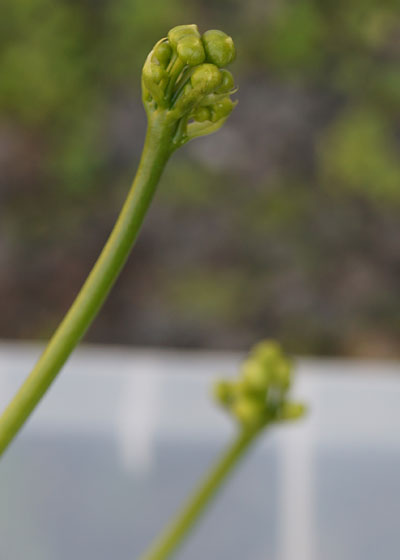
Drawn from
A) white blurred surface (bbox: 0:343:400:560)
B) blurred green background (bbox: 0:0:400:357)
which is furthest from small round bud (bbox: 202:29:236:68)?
blurred green background (bbox: 0:0:400:357)

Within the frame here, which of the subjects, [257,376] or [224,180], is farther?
[224,180]

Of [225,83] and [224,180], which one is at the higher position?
[224,180]

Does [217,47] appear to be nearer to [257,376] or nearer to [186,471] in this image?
[257,376]

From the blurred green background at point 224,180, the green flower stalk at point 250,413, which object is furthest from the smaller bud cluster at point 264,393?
the blurred green background at point 224,180

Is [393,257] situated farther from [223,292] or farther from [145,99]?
[145,99]

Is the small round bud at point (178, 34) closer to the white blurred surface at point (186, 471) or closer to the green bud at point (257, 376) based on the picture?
the green bud at point (257, 376)

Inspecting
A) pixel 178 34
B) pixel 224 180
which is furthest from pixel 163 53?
pixel 224 180

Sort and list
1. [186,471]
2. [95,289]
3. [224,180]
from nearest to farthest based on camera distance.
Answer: [95,289] → [186,471] → [224,180]
